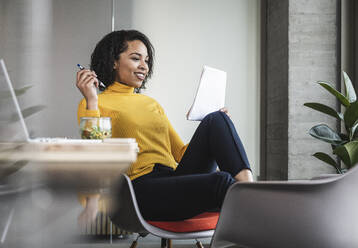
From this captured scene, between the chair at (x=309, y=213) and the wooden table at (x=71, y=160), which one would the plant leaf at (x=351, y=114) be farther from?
the wooden table at (x=71, y=160)

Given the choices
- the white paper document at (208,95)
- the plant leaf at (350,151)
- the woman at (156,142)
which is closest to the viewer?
the woman at (156,142)

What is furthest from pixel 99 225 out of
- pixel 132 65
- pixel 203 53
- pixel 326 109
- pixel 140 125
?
pixel 203 53

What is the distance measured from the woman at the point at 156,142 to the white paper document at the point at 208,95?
0.19 ft

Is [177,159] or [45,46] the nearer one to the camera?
[45,46]

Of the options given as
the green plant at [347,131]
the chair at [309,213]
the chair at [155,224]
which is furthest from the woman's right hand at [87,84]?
the green plant at [347,131]

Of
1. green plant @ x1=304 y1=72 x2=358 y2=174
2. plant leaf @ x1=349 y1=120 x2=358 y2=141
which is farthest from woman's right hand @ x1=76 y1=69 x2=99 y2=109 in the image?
plant leaf @ x1=349 y1=120 x2=358 y2=141

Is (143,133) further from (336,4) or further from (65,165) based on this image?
(336,4)

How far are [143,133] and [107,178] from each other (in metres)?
1.11

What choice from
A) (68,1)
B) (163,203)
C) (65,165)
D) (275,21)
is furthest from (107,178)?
(275,21)

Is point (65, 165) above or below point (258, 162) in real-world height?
above

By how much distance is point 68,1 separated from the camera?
104 inches

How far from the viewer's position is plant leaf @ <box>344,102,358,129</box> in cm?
197

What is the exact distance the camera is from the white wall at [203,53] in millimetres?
2873

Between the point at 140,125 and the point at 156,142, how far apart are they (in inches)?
4.4
